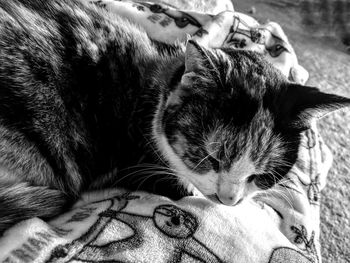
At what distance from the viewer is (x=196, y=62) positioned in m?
0.71

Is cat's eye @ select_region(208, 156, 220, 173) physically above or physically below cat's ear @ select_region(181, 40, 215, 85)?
below

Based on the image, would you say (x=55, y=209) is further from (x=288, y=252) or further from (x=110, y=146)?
(x=288, y=252)

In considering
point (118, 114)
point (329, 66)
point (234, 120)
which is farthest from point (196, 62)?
point (329, 66)

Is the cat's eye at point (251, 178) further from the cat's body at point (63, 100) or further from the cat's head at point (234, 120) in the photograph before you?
the cat's body at point (63, 100)

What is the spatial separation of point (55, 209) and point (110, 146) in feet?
0.63

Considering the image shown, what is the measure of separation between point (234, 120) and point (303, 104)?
137mm

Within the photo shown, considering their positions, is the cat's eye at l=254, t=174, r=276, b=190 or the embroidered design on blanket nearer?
the embroidered design on blanket

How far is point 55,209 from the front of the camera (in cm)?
72

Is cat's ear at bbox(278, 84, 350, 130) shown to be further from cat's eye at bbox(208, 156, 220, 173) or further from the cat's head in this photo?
cat's eye at bbox(208, 156, 220, 173)

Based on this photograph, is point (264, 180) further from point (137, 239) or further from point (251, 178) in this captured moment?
point (137, 239)

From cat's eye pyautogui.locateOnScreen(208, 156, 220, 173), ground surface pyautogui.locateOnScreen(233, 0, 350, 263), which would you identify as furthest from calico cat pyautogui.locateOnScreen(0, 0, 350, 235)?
ground surface pyautogui.locateOnScreen(233, 0, 350, 263)

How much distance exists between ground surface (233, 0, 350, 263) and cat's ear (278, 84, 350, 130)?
38 centimetres

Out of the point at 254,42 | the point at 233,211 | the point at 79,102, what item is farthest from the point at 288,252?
the point at 254,42

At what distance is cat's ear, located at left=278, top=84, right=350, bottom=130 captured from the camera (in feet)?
2.38
